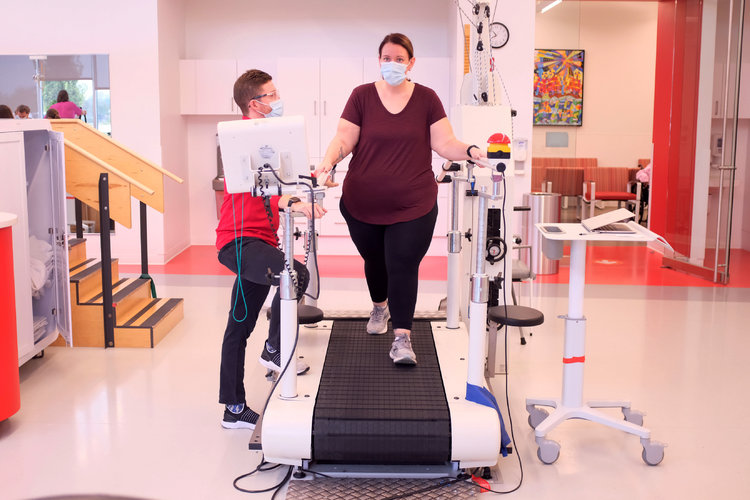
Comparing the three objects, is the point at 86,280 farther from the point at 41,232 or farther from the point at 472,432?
the point at 472,432

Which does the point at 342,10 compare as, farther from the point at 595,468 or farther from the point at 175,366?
the point at 595,468

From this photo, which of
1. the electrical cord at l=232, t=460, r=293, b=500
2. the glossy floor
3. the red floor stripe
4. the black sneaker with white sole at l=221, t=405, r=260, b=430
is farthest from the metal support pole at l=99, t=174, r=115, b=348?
the red floor stripe

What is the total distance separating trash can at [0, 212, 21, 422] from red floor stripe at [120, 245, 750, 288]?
3.84m

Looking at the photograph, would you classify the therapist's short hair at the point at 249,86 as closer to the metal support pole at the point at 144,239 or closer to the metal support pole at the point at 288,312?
the metal support pole at the point at 288,312

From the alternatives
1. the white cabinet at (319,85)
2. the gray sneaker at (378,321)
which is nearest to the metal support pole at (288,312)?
the gray sneaker at (378,321)

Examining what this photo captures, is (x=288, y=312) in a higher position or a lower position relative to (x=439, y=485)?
higher

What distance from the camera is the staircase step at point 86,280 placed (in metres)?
5.16

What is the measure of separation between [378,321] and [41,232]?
2113mm

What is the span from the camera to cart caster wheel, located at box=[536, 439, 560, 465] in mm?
3438

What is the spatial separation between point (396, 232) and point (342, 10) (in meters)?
5.82

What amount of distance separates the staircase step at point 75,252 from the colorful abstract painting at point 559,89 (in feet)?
26.1

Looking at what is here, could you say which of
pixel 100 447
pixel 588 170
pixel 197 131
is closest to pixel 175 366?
pixel 100 447

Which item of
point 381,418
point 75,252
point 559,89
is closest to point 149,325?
point 75,252

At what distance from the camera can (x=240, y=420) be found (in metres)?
3.79
